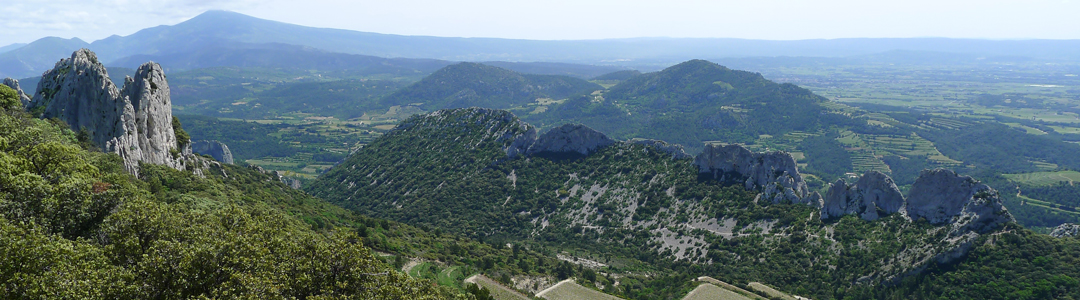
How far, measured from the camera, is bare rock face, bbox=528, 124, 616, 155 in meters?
147

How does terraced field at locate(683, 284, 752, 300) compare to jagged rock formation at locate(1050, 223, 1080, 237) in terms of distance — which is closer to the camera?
terraced field at locate(683, 284, 752, 300)

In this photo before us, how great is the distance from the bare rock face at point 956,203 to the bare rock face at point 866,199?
290 cm

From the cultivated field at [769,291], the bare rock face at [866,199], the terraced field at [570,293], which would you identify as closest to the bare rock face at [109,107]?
the terraced field at [570,293]

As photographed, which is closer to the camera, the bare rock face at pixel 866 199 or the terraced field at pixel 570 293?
the terraced field at pixel 570 293

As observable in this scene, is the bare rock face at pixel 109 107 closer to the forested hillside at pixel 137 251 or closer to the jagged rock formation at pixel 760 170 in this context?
the forested hillside at pixel 137 251

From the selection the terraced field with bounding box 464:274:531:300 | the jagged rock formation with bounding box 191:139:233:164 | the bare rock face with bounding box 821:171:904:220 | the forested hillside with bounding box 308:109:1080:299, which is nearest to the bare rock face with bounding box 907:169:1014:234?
the forested hillside with bounding box 308:109:1080:299

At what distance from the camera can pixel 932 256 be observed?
79.3 meters

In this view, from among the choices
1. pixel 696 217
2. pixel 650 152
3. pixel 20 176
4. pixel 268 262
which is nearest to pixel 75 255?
pixel 268 262

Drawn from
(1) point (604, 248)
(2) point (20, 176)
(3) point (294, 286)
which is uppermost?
(2) point (20, 176)

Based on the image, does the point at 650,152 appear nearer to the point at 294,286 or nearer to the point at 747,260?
the point at 747,260

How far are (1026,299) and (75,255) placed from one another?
95.3m

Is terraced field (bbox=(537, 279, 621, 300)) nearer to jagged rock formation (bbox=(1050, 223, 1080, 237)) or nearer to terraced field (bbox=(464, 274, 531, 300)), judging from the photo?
terraced field (bbox=(464, 274, 531, 300))

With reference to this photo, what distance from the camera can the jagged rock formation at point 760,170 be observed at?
108125 millimetres

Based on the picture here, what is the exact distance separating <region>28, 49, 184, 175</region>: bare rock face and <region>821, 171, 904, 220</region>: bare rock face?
105447 mm
